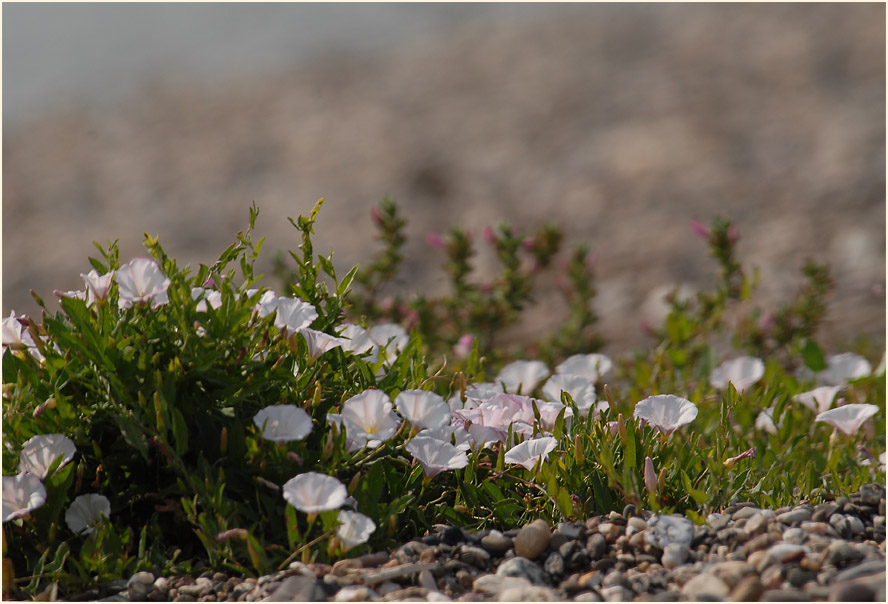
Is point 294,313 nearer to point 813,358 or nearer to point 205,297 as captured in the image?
point 205,297

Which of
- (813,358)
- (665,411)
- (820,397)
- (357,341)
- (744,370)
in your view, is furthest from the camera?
(813,358)

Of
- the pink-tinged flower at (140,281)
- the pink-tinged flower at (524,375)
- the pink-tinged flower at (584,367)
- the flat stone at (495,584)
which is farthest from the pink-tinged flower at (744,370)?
the pink-tinged flower at (140,281)

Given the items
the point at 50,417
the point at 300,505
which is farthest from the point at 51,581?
the point at 300,505

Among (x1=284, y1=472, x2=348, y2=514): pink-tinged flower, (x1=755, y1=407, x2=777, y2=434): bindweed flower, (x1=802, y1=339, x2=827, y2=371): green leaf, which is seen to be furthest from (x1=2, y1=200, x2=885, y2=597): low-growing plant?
(x1=802, y1=339, x2=827, y2=371): green leaf

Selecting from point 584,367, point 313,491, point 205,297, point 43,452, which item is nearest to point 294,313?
point 205,297

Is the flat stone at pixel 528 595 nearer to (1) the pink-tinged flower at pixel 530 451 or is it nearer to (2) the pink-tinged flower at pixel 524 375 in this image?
(1) the pink-tinged flower at pixel 530 451

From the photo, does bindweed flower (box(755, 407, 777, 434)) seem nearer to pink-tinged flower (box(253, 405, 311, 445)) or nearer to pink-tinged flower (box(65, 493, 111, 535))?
pink-tinged flower (box(253, 405, 311, 445))
